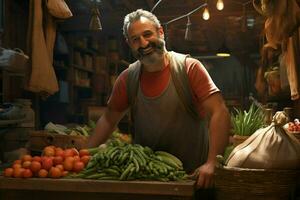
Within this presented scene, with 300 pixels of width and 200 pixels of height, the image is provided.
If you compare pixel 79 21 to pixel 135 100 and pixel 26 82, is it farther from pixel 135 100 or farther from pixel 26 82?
pixel 135 100

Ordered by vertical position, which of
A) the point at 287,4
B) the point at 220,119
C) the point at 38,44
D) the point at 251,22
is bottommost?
the point at 220,119

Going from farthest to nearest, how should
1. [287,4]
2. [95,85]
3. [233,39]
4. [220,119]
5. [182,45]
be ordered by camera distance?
[182,45] < [233,39] < [95,85] < [287,4] < [220,119]

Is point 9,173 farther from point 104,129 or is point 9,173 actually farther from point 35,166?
point 104,129

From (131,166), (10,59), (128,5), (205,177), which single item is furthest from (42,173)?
(128,5)

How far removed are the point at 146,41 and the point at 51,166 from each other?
1.31m

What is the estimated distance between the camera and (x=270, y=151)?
2273 millimetres

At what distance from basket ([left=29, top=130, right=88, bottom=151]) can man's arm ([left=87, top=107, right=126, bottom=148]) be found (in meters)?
2.13

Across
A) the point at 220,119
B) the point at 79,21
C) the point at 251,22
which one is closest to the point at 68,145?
the point at 220,119

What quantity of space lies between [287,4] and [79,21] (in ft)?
22.3

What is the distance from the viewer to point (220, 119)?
3.00m

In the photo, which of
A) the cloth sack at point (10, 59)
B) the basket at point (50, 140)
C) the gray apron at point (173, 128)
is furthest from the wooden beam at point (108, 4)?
the gray apron at point (173, 128)

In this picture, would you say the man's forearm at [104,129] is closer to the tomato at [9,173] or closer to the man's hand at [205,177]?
the tomato at [9,173]

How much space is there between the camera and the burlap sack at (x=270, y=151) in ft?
7.31

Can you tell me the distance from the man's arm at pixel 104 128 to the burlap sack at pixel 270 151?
141cm
